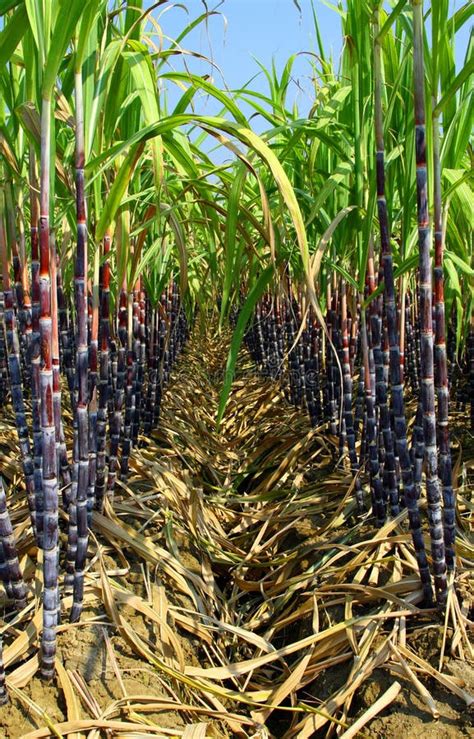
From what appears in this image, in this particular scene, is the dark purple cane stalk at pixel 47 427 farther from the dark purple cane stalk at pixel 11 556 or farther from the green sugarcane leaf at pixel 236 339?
the green sugarcane leaf at pixel 236 339

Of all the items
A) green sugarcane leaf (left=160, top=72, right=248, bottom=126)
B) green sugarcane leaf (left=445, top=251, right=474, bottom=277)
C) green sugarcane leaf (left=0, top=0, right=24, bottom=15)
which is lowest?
green sugarcane leaf (left=445, top=251, right=474, bottom=277)

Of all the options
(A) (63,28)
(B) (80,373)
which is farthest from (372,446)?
(A) (63,28)

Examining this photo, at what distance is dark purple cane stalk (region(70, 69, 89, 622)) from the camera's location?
3.27 ft

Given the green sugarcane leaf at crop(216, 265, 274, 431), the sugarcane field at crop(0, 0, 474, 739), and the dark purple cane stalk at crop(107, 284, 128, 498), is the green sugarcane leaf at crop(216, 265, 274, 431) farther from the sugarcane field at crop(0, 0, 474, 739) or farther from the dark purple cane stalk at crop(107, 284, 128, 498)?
the dark purple cane stalk at crop(107, 284, 128, 498)

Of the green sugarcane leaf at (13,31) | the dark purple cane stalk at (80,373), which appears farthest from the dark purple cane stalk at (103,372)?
the green sugarcane leaf at (13,31)

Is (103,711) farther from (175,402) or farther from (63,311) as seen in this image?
(175,402)

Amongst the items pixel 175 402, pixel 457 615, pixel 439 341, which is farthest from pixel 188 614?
pixel 175 402

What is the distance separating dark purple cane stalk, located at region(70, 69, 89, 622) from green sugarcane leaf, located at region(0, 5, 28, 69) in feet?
0.31

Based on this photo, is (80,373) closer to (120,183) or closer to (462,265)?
(120,183)

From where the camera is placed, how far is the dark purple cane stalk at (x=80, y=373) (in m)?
1.00

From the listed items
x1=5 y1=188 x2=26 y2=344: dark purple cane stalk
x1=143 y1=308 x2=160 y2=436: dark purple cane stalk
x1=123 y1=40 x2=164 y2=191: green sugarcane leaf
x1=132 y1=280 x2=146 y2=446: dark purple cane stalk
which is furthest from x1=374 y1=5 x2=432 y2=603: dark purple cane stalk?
x1=143 y1=308 x2=160 y2=436: dark purple cane stalk

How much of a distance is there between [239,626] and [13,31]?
1.30 m

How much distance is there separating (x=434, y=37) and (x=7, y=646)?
123 cm

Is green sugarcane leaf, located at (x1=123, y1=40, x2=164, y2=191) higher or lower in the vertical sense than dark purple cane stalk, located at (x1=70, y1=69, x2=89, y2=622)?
higher
